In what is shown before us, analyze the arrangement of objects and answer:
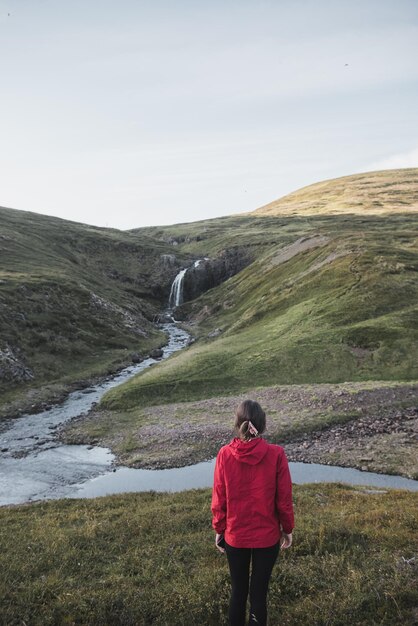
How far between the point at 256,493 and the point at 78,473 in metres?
30.7

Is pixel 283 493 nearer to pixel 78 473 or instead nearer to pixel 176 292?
pixel 78 473

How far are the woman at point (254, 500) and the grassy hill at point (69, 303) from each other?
52.7 m

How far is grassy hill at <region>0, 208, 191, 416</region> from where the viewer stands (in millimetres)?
68938

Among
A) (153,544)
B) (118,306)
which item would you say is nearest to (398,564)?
(153,544)

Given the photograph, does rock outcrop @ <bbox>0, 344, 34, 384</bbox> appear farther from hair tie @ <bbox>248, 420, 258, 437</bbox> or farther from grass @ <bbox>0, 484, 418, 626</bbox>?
hair tie @ <bbox>248, 420, 258, 437</bbox>

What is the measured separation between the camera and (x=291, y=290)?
83312 millimetres

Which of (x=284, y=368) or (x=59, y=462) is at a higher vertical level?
(x=284, y=368)

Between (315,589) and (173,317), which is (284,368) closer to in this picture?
(315,589)

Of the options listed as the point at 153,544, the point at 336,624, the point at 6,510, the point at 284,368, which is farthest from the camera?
the point at 284,368

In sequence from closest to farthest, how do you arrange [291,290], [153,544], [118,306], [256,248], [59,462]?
[153,544] < [59,462] < [291,290] < [118,306] < [256,248]

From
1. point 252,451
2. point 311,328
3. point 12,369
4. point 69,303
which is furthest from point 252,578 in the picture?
point 69,303

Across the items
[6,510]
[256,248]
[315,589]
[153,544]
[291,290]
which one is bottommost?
[6,510]

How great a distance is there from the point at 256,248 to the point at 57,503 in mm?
124458

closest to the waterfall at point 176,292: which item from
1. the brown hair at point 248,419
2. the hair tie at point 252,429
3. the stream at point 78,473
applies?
the stream at point 78,473
